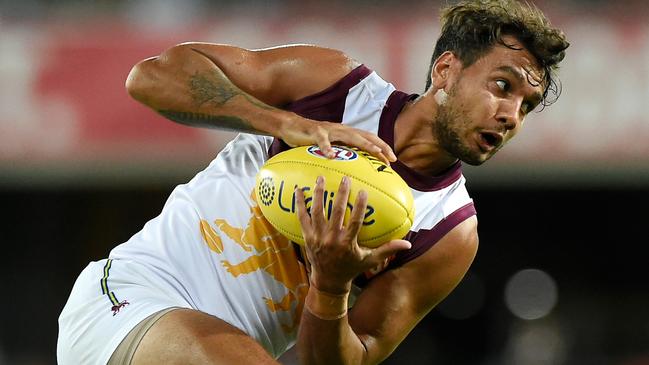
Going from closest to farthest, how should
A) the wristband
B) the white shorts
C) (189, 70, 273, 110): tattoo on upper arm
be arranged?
the wristband < the white shorts < (189, 70, 273, 110): tattoo on upper arm

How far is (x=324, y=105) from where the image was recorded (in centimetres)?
365

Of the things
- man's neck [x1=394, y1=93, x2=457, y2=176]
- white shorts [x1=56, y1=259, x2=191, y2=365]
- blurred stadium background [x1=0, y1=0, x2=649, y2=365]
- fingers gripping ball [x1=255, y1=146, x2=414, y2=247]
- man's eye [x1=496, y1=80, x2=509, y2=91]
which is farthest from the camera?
blurred stadium background [x1=0, y1=0, x2=649, y2=365]

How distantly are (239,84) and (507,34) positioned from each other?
977mm

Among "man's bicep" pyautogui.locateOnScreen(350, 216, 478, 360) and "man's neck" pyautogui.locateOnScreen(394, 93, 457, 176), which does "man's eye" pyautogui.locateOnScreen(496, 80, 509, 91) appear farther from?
"man's bicep" pyautogui.locateOnScreen(350, 216, 478, 360)

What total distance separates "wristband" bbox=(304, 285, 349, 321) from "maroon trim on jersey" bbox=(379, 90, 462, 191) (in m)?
0.60

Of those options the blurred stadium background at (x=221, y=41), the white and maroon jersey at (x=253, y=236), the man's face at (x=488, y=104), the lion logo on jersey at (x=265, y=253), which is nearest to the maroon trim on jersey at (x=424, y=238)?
the white and maroon jersey at (x=253, y=236)

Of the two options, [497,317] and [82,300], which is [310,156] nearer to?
[82,300]

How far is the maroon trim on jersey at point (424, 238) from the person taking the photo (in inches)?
142

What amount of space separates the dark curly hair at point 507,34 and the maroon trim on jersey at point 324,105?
44 centimetres

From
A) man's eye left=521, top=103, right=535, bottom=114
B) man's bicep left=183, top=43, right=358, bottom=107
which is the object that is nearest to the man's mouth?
man's eye left=521, top=103, right=535, bottom=114

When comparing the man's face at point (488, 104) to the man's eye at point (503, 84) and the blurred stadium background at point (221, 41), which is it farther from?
the blurred stadium background at point (221, 41)

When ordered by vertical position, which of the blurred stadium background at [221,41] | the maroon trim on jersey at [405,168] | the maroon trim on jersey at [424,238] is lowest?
the blurred stadium background at [221,41]

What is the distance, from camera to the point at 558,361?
423 inches

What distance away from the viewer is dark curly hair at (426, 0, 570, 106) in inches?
144
